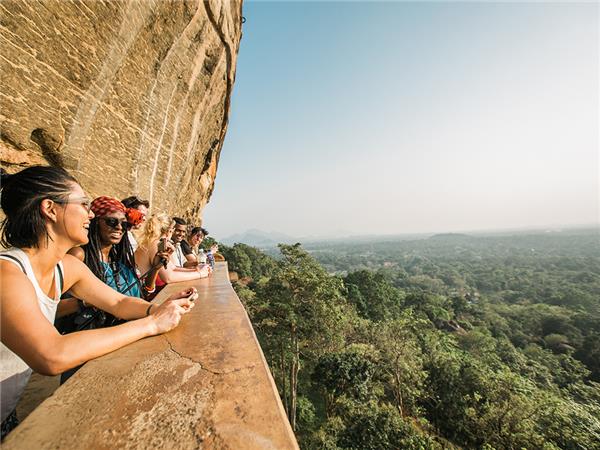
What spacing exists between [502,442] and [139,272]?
1637cm

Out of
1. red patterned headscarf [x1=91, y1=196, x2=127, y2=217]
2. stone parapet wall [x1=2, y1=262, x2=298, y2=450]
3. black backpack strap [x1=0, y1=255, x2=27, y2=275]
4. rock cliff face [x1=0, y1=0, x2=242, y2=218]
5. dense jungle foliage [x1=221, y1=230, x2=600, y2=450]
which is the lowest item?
dense jungle foliage [x1=221, y1=230, x2=600, y2=450]

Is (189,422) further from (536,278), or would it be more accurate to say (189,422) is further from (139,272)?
(536,278)

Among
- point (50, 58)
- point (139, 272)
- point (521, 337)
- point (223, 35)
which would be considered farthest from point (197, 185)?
point (521, 337)

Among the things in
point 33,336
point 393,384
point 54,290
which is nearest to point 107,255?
point 54,290

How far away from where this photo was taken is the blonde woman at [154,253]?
324cm

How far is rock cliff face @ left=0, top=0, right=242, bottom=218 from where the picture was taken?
15.8ft

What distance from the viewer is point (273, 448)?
0.92 meters

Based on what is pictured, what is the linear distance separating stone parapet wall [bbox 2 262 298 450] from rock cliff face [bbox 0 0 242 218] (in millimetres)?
6325

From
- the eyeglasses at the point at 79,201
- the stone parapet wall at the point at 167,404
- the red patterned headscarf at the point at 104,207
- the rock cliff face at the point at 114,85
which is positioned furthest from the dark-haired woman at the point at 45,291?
the rock cliff face at the point at 114,85

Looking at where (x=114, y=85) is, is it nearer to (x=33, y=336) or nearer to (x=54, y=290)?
(x=54, y=290)

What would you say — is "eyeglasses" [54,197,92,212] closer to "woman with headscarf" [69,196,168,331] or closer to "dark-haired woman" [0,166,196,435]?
"dark-haired woman" [0,166,196,435]

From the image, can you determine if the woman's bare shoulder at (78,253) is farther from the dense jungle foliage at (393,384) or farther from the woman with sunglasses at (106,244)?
the dense jungle foliage at (393,384)

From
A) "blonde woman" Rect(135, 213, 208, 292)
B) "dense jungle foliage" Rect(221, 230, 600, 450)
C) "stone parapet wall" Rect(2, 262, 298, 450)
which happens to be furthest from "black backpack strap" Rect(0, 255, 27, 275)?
"dense jungle foliage" Rect(221, 230, 600, 450)

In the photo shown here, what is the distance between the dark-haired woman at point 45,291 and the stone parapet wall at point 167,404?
15 centimetres
